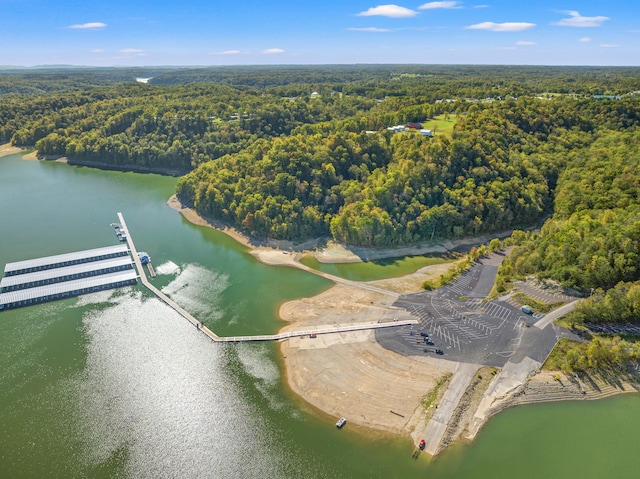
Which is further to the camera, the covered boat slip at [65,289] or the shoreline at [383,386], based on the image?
the covered boat slip at [65,289]

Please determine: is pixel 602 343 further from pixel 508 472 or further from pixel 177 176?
pixel 177 176

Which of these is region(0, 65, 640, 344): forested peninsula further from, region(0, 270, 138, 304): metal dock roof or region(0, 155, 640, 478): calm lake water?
region(0, 270, 138, 304): metal dock roof

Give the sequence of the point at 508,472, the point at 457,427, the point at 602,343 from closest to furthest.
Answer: the point at 508,472 → the point at 457,427 → the point at 602,343

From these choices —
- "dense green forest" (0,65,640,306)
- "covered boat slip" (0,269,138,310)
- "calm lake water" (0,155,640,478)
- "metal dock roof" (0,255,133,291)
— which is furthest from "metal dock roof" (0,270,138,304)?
"dense green forest" (0,65,640,306)

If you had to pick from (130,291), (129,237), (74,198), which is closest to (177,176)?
(74,198)

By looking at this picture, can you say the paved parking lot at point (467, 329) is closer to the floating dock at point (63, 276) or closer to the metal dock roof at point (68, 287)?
the metal dock roof at point (68, 287)

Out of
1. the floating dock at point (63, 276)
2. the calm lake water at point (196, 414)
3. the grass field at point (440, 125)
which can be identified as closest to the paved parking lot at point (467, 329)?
the calm lake water at point (196, 414)
